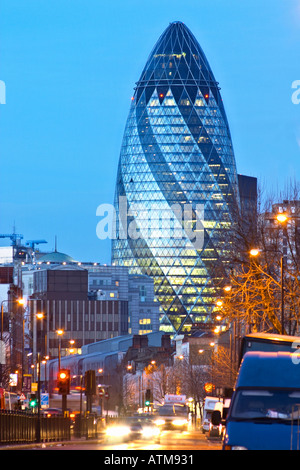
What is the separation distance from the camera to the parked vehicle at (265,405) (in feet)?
73.7

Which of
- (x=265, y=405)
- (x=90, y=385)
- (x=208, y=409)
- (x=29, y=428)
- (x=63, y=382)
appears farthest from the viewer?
(x=208, y=409)

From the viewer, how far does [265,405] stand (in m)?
24.1

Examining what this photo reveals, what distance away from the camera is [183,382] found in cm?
15562

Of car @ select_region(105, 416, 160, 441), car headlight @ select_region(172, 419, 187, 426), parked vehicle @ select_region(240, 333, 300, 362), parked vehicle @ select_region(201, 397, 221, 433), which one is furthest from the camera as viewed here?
car headlight @ select_region(172, 419, 187, 426)

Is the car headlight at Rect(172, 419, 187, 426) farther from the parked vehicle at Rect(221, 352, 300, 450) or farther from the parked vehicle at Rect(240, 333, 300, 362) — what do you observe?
the parked vehicle at Rect(221, 352, 300, 450)

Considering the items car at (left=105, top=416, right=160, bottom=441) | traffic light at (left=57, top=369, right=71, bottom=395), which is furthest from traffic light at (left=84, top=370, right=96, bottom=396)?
car at (left=105, top=416, right=160, bottom=441)

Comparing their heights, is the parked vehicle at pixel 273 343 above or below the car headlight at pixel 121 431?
above

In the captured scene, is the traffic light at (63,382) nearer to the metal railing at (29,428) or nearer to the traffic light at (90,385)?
the metal railing at (29,428)

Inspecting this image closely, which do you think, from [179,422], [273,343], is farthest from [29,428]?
[179,422]

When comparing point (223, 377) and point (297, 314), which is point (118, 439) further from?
point (223, 377)

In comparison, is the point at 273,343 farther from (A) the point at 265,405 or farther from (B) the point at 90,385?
(B) the point at 90,385

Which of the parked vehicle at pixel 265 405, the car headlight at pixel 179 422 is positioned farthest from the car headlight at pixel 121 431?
the car headlight at pixel 179 422

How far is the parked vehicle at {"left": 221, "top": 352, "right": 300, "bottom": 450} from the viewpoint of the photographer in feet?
73.7
